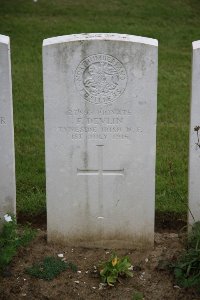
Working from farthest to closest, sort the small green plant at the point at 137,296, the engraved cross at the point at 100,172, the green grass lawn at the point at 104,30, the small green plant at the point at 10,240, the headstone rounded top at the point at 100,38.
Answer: the green grass lawn at the point at 104,30
the engraved cross at the point at 100,172
the headstone rounded top at the point at 100,38
the small green plant at the point at 10,240
the small green plant at the point at 137,296

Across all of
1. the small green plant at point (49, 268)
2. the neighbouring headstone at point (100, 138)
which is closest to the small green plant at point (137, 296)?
the small green plant at point (49, 268)

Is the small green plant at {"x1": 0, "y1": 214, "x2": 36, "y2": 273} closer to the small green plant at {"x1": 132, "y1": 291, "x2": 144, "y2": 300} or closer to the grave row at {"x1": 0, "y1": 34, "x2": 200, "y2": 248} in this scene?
the grave row at {"x1": 0, "y1": 34, "x2": 200, "y2": 248}

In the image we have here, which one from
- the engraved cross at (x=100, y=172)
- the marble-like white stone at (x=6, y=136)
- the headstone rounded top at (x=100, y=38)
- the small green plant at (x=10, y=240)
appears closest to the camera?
the small green plant at (x=10, y=240)

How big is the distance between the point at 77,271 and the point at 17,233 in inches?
→ 29.6

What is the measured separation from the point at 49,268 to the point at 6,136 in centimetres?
120

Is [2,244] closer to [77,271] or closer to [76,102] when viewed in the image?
[77,271]

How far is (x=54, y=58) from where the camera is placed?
529cm

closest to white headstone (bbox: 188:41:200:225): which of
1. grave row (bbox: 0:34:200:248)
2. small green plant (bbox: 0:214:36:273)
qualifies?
grave row (bbox: 0:34:200:248)

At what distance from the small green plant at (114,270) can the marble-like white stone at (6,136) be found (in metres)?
1.09

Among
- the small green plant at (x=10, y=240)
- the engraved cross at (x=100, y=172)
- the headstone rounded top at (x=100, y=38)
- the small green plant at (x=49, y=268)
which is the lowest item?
the small green plant at (x=49, y=268)

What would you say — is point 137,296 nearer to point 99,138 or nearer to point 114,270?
point 114,270

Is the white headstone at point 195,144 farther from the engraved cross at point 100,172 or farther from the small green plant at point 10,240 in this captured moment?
the small green plant at point 10,240

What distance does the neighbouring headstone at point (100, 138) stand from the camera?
5277 mm

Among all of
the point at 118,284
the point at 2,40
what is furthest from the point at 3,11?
the point at 118,284
